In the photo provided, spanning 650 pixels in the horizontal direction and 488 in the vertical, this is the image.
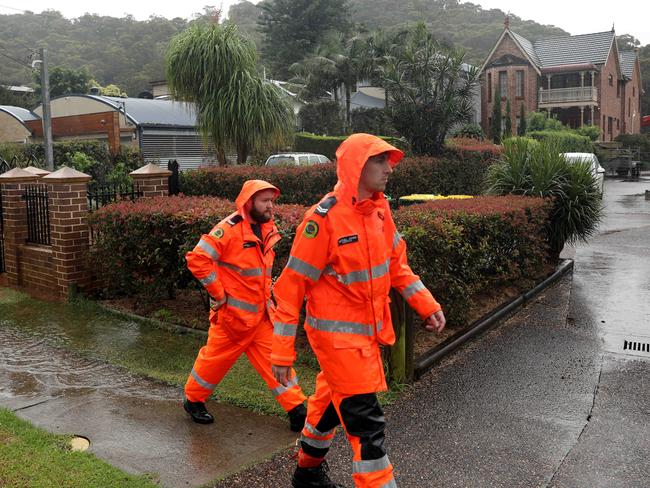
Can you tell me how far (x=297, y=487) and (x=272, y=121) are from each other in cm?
1217

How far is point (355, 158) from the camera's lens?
336 cm

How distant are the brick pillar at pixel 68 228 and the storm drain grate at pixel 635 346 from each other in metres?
5.95

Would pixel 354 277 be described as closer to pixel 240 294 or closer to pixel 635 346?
pixel 240 294

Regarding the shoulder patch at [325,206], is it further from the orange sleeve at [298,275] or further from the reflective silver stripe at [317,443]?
the reflective silver stripe at [317,443]

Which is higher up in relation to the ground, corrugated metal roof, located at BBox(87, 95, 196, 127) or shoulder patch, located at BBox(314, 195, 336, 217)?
corrugated metal roof, located at BBox(87, 95, 196, 127)

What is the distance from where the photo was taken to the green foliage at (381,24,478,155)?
17.8 m

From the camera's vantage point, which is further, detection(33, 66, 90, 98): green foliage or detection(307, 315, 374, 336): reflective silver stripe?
detection(33, 66, 90, 98): green foliage

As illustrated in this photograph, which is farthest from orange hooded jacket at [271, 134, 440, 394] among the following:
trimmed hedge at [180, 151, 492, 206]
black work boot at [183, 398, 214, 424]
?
trimmed hedge at [180, 151, 492, 206]

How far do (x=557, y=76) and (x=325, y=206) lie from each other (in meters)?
52.5

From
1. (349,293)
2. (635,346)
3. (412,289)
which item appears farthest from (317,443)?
(635,346)

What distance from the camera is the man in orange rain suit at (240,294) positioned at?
4.45 m

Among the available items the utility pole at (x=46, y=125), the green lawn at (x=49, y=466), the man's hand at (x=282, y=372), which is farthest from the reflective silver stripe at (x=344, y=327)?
the utility pole at (x=46, y=125)

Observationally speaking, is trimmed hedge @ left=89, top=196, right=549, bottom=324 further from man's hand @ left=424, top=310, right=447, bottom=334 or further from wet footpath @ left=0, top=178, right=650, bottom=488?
man's hand @ left=424, top=310, right=447, bottom=334

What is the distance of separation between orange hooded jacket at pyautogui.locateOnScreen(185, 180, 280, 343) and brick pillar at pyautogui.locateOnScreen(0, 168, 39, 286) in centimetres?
564
